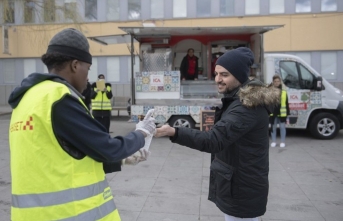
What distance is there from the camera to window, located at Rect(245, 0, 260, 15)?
21938 mm

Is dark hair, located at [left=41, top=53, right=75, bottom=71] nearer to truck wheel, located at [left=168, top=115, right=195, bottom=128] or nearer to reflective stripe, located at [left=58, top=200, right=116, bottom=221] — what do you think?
reflective stripe, located at [left=58, top=200, right=116, bottom=221]

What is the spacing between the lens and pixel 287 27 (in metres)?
21.7

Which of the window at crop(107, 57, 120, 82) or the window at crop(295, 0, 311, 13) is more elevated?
the window at crop(295, 0, 311, 13)

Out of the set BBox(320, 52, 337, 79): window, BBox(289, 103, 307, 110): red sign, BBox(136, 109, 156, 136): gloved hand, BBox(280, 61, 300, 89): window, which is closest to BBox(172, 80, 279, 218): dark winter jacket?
BBox(136, 109, 156, 136): gloved hand

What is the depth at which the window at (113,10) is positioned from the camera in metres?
23.4

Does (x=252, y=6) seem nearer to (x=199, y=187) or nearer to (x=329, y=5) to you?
(x=329, y=5)

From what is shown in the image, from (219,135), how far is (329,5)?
72.5 feet

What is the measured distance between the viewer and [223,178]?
2525mm

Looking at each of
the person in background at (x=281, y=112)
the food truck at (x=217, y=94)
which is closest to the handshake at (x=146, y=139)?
the person in background at (x=281, y=112)

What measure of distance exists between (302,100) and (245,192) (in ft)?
27.1

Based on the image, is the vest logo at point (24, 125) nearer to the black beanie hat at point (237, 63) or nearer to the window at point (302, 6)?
the black beanie hat at point (237, 63)

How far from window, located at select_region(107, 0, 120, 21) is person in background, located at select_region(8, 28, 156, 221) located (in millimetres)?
22668

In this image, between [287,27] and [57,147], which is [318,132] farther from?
[287,27]

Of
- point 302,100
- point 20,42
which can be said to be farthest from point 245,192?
point 20,42
